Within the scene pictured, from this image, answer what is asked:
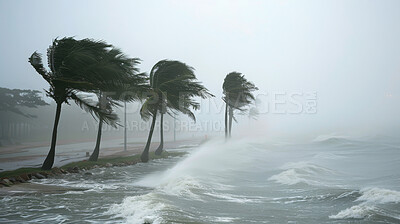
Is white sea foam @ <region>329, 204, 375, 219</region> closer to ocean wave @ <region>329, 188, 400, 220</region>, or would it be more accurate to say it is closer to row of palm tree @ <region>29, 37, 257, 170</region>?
ocean wave @ <region>329, 188, 400, 220</region>

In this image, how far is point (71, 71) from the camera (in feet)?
69.7

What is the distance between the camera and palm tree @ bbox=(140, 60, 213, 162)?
30.1 meters

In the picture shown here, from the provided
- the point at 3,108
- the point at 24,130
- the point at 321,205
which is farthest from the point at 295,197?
the point at 24,130

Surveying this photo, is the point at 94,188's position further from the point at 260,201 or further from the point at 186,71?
the point at 186,71

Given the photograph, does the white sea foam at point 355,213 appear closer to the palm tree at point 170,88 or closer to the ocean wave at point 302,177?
the ocean wave at point 302,177

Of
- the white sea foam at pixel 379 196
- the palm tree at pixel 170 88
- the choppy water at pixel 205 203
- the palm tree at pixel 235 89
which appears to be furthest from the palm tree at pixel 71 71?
the palm tree at pixel 235 89

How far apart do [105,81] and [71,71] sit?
2116 mm

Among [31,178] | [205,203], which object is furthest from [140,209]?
[31,178]

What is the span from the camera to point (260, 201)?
Result: 43.8 ft

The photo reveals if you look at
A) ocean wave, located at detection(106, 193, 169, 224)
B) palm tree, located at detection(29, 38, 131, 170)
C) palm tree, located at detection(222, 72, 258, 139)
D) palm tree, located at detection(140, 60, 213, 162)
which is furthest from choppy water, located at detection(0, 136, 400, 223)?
palm tree, located at detection(222, 72, 258, 139)

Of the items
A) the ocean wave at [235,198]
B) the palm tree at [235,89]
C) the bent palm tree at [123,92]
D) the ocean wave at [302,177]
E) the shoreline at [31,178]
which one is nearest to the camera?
the ocean wave at [235,198]

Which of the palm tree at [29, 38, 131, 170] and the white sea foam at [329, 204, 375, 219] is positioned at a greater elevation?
the palm tree at [29, 38, 131, 170]

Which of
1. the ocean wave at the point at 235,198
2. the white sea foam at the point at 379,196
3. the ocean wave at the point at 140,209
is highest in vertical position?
the ocean wave at the point at 140,209

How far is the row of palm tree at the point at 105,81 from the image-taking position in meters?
21.1
